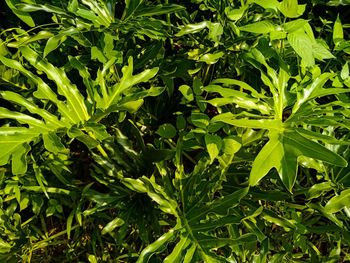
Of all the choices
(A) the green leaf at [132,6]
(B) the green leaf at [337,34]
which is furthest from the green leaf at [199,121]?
(B) the green leaf at [337,34]

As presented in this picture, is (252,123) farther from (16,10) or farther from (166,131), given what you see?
(16,10)

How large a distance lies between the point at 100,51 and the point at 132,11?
0.14m

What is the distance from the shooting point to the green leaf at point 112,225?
1376 millimetres

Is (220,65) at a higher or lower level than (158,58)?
lower

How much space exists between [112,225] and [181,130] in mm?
320

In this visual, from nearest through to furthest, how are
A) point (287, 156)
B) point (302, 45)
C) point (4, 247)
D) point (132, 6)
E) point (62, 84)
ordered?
point (287, 156)
point (302, 45)
point (62, 84)
point (132, 6)
point (4, 247)

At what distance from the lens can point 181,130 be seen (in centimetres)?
141

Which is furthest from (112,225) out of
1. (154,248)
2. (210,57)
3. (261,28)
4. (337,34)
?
(337,34)

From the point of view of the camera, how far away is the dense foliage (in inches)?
44.3

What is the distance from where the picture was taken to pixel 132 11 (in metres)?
1.35

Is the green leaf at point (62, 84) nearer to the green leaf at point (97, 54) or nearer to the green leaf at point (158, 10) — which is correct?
the green leaf at point (97, 54)

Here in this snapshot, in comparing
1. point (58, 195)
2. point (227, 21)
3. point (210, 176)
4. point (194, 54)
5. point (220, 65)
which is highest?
point (227, 21)

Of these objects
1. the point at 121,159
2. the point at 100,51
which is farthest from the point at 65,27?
the point at 121,159

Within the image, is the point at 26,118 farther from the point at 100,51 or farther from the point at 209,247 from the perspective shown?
the point at 209,247
